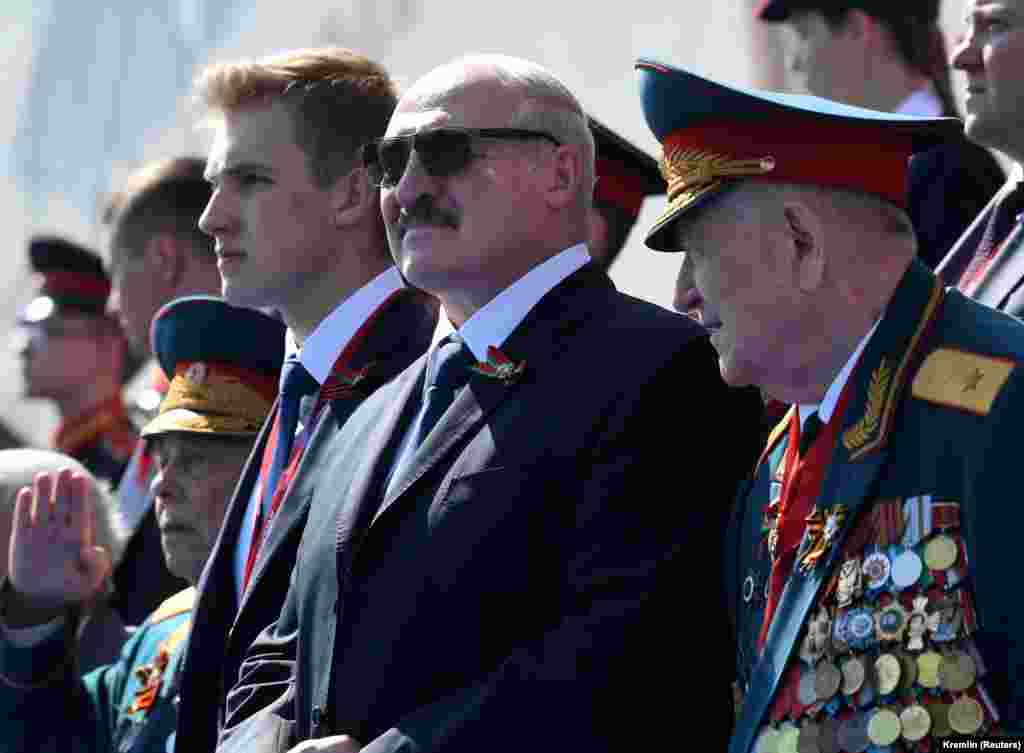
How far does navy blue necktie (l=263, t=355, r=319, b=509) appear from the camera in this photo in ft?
15.5

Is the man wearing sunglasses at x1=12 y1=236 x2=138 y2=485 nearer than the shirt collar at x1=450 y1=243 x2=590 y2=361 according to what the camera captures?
No

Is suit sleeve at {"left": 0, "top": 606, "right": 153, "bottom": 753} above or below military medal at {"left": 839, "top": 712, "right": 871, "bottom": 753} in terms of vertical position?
below

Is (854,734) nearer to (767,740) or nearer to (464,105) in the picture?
(767,740)

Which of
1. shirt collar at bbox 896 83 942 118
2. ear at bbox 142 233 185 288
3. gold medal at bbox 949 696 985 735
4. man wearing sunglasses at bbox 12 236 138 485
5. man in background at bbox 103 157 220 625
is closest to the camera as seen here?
gold medal at bbox 949 696 985 735

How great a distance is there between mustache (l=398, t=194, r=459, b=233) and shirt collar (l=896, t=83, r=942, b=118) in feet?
6.35

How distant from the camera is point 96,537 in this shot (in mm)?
5738

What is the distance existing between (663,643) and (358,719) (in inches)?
21.9

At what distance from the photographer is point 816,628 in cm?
332

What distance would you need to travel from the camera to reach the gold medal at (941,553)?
3.18m

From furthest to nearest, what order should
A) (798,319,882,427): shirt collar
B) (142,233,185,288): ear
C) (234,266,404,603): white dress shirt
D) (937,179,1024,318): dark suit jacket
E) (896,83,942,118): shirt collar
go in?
(142,233,185,288): ear → (896,83,942,118): shirt collar → (234,266,404,603): white dress shirt → (937,179,1024,318): dark suit jacket → (798,319,882,427): shirt collar

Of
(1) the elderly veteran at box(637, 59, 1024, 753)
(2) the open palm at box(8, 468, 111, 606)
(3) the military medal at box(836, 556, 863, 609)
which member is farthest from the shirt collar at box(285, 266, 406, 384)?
(3) the military medal at box(836, 556, 863, 609)

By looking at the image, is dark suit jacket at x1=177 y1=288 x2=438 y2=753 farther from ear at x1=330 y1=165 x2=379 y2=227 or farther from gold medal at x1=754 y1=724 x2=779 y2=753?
gold medal at x1=754 y1=724 x2=779 y2=753

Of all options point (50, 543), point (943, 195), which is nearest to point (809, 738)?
point (943, 195)

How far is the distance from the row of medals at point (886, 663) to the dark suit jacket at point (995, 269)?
3.45 ft
